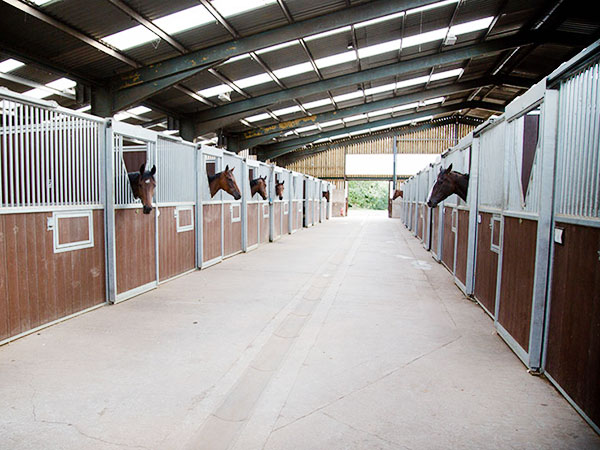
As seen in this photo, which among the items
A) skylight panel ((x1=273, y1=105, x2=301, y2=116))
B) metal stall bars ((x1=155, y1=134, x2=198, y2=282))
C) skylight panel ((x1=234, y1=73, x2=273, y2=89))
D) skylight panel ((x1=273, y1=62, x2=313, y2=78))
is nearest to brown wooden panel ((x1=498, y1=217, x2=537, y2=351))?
metal stall bars ((x1=155, y1=134, x2=198, y2=282))

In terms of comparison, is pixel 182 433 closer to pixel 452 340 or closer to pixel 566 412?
pixel 566 412

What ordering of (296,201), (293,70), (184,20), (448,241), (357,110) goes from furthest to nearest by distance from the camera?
(357,110), (296,201), (293,70), (184,20), (448,241)

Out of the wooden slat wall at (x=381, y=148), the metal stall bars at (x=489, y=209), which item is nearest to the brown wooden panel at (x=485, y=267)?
the metal stall bars at (x=489, y=209)

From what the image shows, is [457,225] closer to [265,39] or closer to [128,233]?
[128,233]

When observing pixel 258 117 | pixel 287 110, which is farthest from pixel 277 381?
pixel 258 117

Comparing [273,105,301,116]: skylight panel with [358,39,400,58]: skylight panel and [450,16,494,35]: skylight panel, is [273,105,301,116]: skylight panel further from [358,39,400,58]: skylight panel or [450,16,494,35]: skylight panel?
[450,16,494,35]: skylight panel

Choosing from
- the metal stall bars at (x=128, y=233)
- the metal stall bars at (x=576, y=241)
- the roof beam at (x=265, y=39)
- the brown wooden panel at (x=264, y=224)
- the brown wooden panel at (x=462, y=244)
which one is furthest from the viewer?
the brown wooden panel at (x=264, y=224)

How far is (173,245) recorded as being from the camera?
6.01 meters

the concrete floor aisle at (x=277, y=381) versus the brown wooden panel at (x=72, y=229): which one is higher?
the brown wooden panel at (x=72, y=229)

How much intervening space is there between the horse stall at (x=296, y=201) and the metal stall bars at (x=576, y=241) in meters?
11.5

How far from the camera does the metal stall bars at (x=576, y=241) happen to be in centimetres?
215

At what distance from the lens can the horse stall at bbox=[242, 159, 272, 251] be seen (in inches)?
365

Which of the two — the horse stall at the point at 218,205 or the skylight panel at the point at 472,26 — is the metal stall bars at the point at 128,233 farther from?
the skylight panel at the point at 472,26

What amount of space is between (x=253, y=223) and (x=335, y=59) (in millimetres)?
6143
